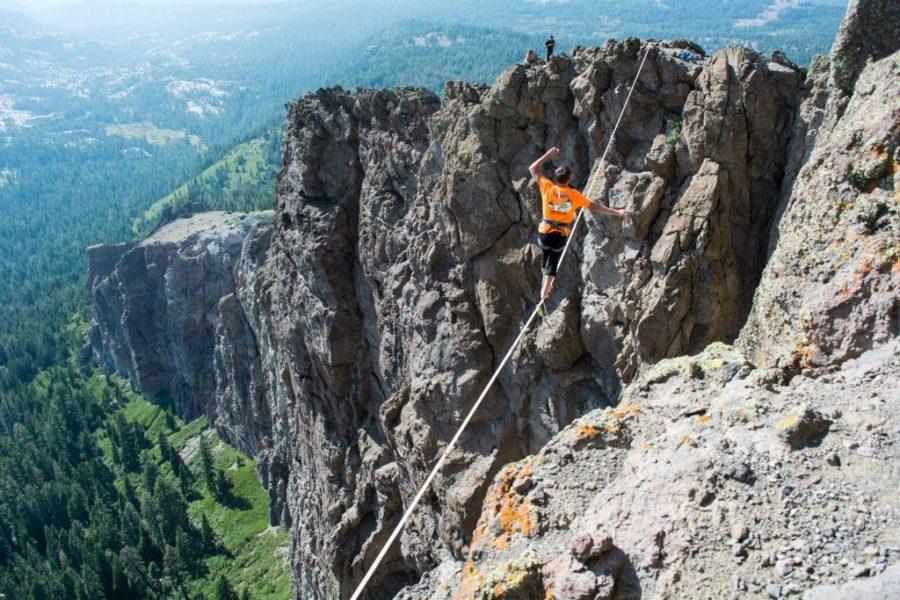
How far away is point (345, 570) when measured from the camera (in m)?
38.6

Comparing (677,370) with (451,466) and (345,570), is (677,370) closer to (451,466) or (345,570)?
(451,466)

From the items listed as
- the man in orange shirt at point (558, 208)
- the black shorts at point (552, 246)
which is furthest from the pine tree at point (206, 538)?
the man in orange shirt at point (558, 208)

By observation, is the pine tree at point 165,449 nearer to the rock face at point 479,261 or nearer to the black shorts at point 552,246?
the rock face at point 479,261

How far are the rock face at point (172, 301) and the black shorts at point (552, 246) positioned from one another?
241ft

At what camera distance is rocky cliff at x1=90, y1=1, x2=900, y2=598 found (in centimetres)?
863

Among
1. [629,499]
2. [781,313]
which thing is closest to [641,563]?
[629,499]

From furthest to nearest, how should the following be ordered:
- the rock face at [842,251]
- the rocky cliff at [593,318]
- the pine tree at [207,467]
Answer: the pine tree at [207,467] → the rock face at [842,251] → the rocky cliff at [593,318]

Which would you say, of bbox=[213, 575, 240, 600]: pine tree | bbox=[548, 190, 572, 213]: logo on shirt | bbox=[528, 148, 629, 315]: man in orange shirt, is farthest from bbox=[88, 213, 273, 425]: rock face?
bbox=[548, 190, 572, 213]: logo on shirt

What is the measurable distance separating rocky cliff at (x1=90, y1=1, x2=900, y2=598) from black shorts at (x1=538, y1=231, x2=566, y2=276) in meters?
2.46

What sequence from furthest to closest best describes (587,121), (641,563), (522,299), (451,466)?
(451,466), (522,299), (587,121), (641,563)

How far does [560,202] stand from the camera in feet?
57.2

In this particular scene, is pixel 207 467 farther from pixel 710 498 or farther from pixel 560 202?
pixel 710 498

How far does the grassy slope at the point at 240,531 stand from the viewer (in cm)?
7656

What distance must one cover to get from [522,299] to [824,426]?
17126 millimetres
